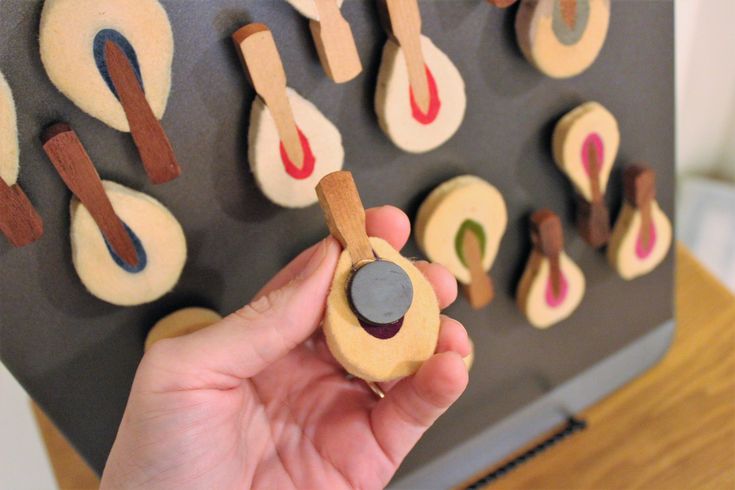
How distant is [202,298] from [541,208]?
0.30 metres

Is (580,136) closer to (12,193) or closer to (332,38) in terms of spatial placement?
(332,38)

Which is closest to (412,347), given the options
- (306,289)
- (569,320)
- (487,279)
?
(306,289)

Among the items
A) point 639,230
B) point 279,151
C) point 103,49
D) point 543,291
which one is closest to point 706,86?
point 639,230

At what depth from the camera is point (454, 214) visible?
0.51 m

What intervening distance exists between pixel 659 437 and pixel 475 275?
0.28 meters

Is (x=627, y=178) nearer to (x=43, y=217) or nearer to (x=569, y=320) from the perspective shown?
(x=569, y=320)

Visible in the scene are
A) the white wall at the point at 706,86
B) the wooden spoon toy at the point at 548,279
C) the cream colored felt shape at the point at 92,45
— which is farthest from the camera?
the white wall at the point at 706,86

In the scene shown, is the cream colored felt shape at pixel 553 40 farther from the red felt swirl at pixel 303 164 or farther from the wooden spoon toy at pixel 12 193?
the wooden spoon toy at pixel 12 193

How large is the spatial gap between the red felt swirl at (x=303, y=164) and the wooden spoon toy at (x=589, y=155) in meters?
0.22

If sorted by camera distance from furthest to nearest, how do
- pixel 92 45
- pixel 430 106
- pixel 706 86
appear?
pixel 706 86 → pixel 430 106 → pixel 92 45

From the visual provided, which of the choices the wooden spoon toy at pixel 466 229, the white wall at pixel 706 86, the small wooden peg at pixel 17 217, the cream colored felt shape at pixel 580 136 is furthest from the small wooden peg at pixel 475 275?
the white wall at pixel 706 86

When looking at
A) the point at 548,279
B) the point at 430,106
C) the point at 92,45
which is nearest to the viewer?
the point at 92,45

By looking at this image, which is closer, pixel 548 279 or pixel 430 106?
pixel 430 106

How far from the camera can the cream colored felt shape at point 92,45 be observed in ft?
1.16
